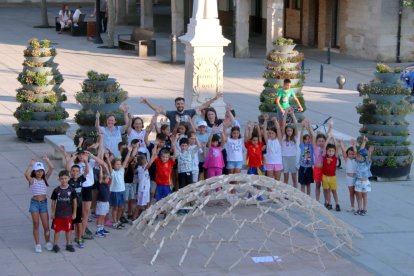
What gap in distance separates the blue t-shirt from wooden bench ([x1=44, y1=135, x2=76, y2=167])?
16.1 ft

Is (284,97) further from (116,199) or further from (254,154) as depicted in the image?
(116,199)

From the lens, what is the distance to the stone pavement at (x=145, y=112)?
14055 mm

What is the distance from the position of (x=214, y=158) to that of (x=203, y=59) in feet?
21.2

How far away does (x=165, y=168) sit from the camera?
15805 millimetres

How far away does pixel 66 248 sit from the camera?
1456cm

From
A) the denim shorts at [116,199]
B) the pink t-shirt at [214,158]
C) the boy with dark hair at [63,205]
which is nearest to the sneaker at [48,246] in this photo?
the boy with dark hair at [63,205]

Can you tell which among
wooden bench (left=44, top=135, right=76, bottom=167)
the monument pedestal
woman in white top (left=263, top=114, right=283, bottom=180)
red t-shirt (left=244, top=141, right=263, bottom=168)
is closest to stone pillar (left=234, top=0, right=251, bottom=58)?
the monument pedestal

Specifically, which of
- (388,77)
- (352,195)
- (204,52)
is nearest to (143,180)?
(352,195)

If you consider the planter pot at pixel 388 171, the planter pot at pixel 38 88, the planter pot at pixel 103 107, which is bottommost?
the planter pot at pixel 388 171

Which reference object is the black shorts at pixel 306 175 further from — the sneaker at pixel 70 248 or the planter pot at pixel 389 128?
the sneaker at pixel 70 248

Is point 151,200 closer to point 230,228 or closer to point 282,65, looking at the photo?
point 230,228

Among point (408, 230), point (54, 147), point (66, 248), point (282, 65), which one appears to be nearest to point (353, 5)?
point (282, 65)

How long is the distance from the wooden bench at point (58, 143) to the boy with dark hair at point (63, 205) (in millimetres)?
5607

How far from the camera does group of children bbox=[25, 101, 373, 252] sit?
47.2 feet
